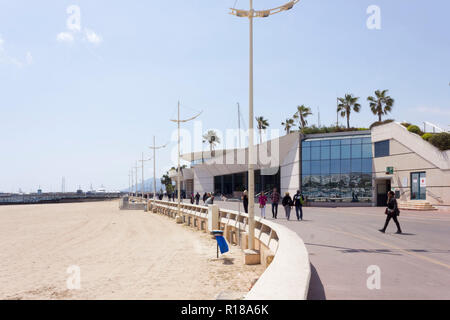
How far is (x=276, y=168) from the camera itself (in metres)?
60.2

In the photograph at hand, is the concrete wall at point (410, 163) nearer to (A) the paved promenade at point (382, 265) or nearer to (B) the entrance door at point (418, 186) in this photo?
(B) the entrance door at point (418, 186)

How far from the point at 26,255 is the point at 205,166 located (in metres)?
67.8

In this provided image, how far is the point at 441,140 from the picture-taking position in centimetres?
3284

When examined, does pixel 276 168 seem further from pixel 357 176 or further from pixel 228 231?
A: pixel 228 231

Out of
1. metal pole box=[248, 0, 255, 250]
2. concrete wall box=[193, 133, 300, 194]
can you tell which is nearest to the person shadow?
metal pole box=[248, 0, 255, 250]

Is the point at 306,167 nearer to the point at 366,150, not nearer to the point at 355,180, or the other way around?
the point at 355,180

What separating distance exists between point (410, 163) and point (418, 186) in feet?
7.53

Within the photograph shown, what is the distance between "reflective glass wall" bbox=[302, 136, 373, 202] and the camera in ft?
136

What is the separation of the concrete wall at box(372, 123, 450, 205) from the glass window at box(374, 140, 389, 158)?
0.42m

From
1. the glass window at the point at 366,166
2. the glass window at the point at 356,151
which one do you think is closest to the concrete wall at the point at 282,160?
the glass window at the point at 356,151
